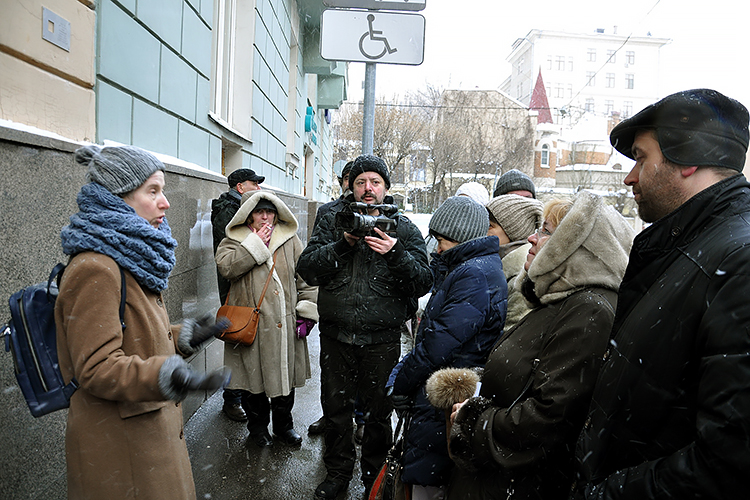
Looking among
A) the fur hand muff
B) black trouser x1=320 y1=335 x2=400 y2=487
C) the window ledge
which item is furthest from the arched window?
the fur hand muff

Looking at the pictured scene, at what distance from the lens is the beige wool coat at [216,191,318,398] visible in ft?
11.9

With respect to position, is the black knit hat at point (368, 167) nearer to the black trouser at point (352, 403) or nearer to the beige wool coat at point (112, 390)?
the black trouser at point (352, 403)

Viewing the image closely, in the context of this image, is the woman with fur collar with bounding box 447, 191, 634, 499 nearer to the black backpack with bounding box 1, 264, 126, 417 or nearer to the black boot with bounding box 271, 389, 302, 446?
the black backpack with bounding box 1, 264, 126, 417

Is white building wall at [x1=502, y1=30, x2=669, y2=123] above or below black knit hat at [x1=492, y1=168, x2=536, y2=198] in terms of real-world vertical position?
above

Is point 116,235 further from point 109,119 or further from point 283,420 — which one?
point 283,420

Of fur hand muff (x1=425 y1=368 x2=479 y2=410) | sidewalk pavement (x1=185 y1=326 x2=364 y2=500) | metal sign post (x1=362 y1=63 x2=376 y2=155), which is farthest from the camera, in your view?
metal sign post (x1=362 y1=63 x2=376 y2=155)

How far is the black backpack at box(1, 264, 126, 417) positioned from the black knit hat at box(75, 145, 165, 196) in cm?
36

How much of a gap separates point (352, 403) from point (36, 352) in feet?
6.35

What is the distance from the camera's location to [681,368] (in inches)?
45.3

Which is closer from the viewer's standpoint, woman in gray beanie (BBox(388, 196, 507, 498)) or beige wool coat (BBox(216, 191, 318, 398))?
woman in gray beanie (BBox(388, 196, 507, 498))

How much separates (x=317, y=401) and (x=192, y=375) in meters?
3.24

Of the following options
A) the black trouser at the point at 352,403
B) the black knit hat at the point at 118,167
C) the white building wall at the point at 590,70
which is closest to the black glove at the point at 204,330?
the black knit hat at the point at 118,167

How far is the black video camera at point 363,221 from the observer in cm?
282

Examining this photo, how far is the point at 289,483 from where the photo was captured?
3.28 meters
